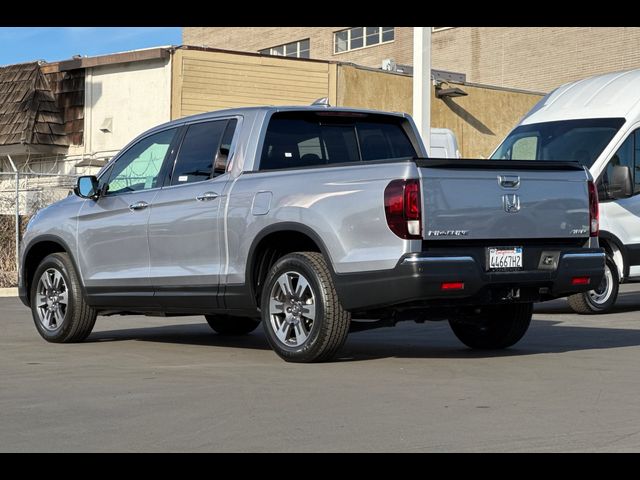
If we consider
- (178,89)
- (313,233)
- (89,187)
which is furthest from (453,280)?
(178,89)

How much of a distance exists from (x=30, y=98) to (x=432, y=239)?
27.0 m

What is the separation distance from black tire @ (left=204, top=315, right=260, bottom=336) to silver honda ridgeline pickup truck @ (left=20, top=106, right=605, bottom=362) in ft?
4.61

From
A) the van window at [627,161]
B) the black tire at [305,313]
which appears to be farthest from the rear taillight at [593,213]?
the van window at [627,161]

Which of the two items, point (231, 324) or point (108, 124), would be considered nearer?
point (231, 324)

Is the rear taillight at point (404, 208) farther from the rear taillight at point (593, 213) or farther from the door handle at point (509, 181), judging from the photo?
the rear taillight at point (593, 213)

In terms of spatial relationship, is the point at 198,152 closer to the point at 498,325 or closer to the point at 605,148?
the point at 498,325

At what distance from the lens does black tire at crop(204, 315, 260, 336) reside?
12.2m

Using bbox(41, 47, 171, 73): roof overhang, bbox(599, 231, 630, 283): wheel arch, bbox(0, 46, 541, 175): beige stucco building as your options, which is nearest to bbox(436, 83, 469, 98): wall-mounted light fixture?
bbox(0, 46, 541, 175): beige stucco building

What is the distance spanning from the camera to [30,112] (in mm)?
33812

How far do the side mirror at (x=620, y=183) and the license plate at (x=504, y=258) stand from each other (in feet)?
19.7

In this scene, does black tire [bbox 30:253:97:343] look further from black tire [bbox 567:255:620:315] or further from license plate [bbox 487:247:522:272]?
black tire [bbox 567:255:620:315]

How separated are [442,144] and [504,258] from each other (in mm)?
17048
